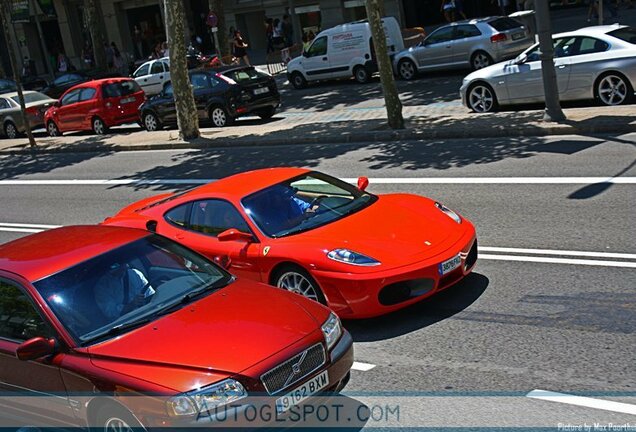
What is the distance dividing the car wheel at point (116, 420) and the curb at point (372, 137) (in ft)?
39.6

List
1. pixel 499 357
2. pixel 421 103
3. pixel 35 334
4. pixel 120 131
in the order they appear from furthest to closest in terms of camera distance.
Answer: pixel 120 131 < pixel 421 103 < pixel 499 357 < pixel 35 334

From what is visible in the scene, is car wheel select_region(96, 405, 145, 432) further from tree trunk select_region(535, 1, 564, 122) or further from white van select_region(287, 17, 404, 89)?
white van select_region(287, 17, 404, 89)

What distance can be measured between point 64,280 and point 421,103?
682 inches

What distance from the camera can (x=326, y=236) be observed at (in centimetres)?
838

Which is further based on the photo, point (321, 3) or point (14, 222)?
point (321, 3)

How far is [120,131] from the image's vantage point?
1124 inches

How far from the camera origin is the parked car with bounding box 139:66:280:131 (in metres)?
24.5

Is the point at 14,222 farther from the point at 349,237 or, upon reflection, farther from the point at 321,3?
the point at 321,3

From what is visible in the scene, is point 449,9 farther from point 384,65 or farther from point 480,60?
point 384,65

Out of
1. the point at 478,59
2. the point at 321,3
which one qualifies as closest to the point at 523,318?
the point at 478,59

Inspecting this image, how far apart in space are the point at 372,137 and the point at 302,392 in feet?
44.9

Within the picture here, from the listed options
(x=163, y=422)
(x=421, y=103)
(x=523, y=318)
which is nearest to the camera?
(x=163, y=422)

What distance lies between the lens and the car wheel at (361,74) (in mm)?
28734

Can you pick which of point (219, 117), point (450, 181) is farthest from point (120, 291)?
point (219, 117)
